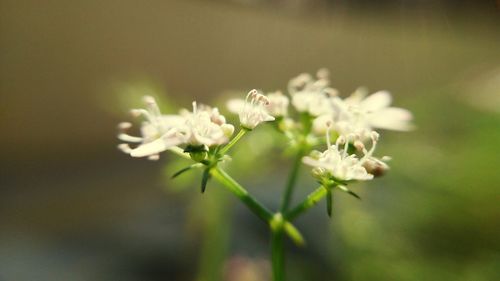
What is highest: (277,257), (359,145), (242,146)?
(242,146)

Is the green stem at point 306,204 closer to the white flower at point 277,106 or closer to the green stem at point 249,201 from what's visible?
the green stem at point 249,201

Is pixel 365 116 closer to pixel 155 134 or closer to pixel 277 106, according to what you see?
pixel 277 106

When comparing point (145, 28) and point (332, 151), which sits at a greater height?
point (145, 28)

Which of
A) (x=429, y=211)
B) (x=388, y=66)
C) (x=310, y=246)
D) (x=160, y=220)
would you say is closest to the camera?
(x=429, y=211)

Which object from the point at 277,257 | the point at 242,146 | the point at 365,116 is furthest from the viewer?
the point at 242,146

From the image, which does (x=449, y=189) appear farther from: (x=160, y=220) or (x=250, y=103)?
(x=160, y=220)

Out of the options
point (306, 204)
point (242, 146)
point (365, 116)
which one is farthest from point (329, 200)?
point (242, 146)

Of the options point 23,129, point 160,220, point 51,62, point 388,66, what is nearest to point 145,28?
point 51,62

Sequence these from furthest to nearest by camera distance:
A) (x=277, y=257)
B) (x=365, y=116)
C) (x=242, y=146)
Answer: (x=242, y=146), (x=365, y=116), (x=277, y=257)
